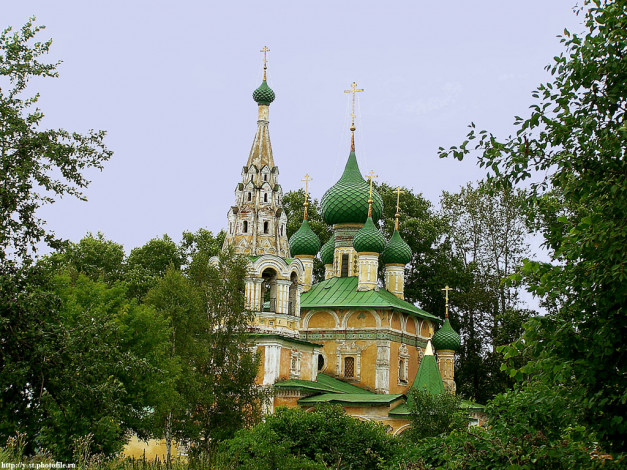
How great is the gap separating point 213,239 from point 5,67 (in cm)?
2627

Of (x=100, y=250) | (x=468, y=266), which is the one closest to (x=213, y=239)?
(x=100, y=250)

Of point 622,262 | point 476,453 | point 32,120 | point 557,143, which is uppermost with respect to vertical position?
point 32,120

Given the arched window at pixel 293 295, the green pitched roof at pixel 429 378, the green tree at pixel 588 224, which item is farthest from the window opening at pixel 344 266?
the green tree at pixel 588 224

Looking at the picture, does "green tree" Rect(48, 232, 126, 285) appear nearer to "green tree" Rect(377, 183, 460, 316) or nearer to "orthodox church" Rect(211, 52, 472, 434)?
"orthodox church" Rect(211, 52, 472, 434)

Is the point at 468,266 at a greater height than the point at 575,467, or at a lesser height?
greater

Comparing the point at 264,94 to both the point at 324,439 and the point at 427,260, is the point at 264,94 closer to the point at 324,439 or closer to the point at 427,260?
the point at 427,260

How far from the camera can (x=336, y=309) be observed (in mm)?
30672

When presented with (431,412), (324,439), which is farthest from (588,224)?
(431,412)

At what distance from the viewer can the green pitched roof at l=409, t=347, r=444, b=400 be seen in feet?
89.9

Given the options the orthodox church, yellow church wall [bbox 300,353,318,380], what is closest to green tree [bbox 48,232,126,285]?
the orthodox church

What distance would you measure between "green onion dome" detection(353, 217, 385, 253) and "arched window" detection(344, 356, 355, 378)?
3558mm

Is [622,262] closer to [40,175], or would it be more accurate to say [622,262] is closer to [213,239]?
[40,175]

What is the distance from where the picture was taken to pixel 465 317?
36.3 m

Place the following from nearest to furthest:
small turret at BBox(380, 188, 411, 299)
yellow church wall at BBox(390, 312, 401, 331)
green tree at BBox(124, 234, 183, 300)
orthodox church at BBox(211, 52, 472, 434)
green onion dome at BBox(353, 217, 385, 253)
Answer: orthodox church at BBox(211, 52, 472, 434) < yellow church wall at BBox(390, 312, 401, 331) < green onion dome at BBox(353, 217, 385, 253) < small turret at BBox(380, 188, 411, 299) < green tree at BBox(124, 234, 183, 300)
